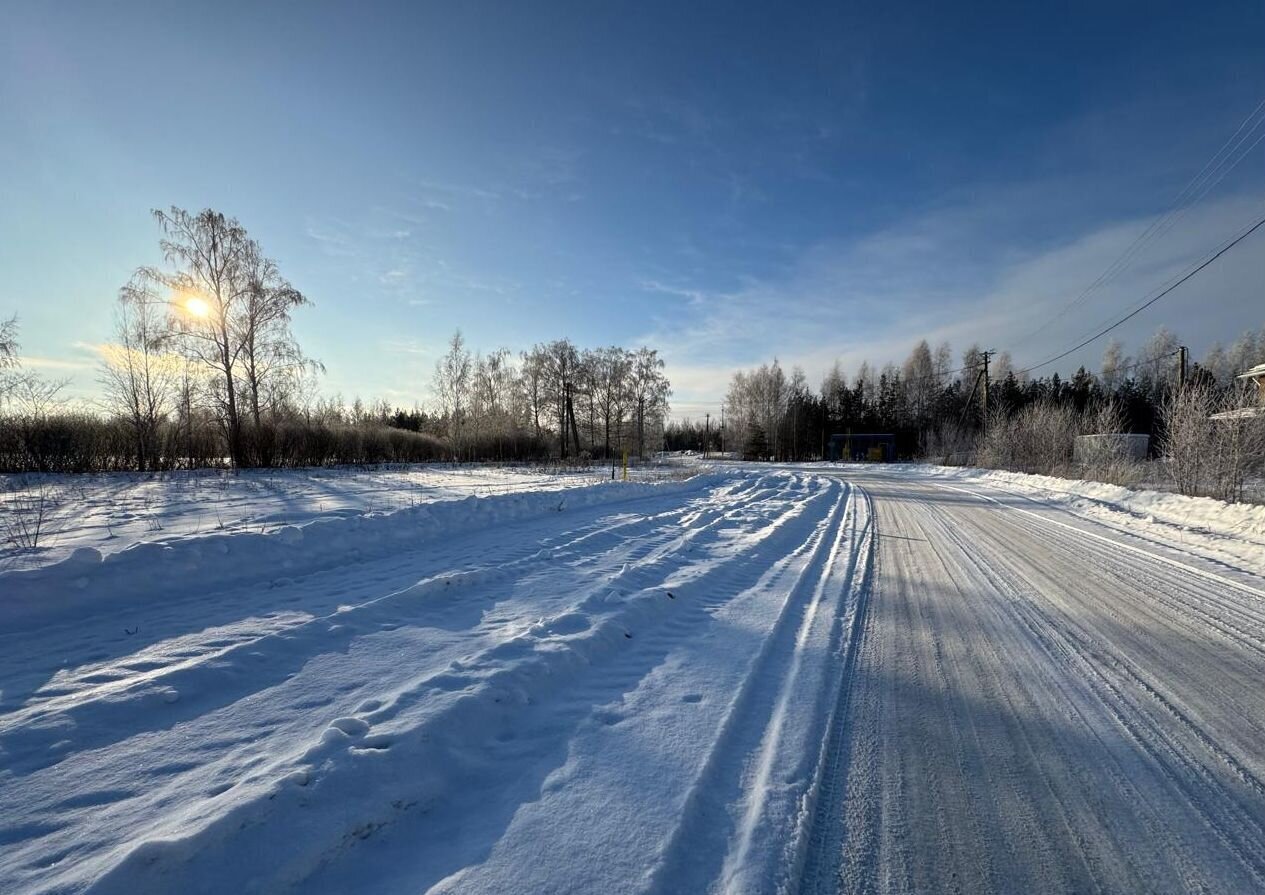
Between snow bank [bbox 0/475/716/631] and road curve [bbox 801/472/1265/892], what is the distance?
6889mm

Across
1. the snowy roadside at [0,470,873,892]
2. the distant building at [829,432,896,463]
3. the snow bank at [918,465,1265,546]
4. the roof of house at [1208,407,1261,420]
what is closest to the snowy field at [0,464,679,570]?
the snowy roadside at [0,470,873,892]

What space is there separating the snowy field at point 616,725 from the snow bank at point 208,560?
4 cm

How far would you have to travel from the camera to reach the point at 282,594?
561cm

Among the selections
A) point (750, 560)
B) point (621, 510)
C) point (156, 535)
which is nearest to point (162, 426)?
point (156, 535)

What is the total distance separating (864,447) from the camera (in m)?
56.9

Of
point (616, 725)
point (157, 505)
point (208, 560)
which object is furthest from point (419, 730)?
point (157, 505)

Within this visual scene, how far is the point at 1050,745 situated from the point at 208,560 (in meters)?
8.46

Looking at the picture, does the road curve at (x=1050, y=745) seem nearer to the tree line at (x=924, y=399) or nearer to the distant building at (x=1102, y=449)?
the distant building at (x=1102, y=449)

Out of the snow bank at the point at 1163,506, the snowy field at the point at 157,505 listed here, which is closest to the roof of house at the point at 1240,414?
the snow bank at the point at 1163,506

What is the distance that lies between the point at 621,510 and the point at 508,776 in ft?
32.4

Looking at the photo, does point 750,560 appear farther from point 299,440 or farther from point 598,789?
point 299,440

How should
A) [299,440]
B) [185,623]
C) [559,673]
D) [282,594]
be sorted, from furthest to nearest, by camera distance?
[299,440], [282,594], [185,623], [559,673]

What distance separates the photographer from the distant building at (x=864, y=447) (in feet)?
174

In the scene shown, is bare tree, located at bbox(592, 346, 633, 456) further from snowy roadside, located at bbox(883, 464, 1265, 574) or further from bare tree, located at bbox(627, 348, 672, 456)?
snowy roadside, located at bbox(883, 464, 1265, 574)
